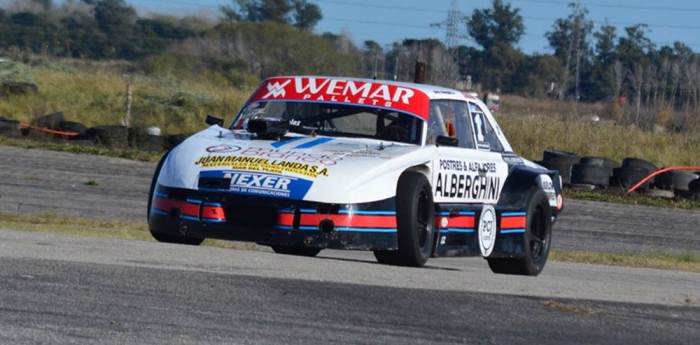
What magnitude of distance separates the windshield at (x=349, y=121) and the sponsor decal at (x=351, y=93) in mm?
54

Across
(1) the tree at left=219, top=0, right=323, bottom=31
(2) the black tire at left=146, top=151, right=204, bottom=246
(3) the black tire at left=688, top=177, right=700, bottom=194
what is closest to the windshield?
(2) the black tire at left=146, top=151, right=204, bottom=246

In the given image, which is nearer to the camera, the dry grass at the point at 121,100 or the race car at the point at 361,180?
the race car at the point at 361,180

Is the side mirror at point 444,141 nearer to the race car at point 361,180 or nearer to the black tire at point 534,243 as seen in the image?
the race car at point 361,180

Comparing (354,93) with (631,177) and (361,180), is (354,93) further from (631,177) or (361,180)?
(631,177)

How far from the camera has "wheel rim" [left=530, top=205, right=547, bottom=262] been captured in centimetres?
1122

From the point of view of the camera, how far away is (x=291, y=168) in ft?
30.0

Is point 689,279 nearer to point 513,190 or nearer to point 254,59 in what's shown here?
point 513,190

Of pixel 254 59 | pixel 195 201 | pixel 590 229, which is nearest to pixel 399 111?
pixel 195 201

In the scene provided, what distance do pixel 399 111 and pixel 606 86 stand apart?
63.8 m

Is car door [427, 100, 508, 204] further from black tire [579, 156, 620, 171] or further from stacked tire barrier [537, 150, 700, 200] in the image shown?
black tire [579, 156, 620, 171]

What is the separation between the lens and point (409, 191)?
30.5 feet

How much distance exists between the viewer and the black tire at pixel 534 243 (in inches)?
433

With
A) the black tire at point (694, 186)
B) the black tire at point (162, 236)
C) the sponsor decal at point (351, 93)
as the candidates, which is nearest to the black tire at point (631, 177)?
the black tire at point (694, 186)

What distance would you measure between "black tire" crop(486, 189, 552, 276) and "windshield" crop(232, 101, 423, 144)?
134 cm
